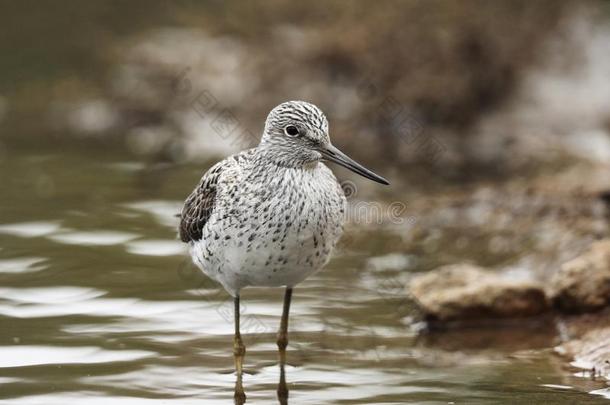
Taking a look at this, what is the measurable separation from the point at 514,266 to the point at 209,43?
10.5m

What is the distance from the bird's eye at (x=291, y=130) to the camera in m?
8.61

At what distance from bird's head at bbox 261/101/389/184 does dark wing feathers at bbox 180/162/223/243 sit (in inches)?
28.2

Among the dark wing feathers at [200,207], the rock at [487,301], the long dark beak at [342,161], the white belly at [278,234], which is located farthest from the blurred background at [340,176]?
the long dark beak at [342,161]

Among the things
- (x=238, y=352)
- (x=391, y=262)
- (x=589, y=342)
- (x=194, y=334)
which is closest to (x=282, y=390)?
(x=238, y=352)

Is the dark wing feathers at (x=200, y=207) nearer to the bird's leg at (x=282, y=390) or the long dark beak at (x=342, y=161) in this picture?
the long dark beak at (x=342, y=161)

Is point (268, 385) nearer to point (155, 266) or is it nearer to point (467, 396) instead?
point (467, 396)

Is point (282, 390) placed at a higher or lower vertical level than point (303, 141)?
lower

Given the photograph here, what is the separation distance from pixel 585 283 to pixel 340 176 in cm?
565

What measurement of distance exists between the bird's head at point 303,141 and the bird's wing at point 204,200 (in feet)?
1.56

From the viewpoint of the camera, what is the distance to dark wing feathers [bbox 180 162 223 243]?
904 centimetres

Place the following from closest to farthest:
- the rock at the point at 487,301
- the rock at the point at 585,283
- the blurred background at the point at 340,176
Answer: the blurred background at the point at 340,176, the rock at the point at 585,283, the rock at the point at 487,301

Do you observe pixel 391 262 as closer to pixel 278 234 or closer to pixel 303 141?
pixel 303 141

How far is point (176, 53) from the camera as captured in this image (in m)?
20.8

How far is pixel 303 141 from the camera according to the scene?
8.60 metres
